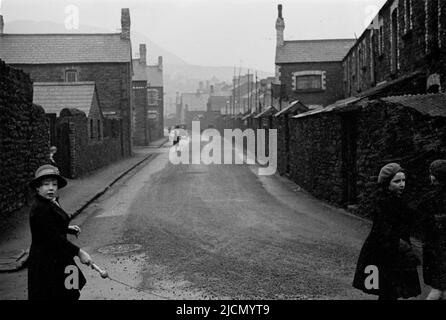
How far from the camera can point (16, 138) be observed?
479 inches

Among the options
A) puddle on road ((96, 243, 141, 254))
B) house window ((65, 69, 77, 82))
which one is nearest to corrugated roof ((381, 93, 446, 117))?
puddle on road ((96, 243, 141, 254))

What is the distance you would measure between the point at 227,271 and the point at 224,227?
3.37 m

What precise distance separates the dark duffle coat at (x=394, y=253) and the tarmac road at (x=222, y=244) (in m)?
1.38

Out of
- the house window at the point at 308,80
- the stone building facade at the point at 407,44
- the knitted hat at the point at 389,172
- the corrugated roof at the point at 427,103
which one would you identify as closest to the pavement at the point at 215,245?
the knitted hat at the point at 389,172

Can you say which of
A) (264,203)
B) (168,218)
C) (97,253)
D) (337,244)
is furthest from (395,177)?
(264,203)

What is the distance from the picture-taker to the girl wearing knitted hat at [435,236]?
16.8 ft

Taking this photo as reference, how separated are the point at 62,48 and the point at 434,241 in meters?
Answer: 39.7

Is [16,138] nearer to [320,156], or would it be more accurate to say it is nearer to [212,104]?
[320,156]

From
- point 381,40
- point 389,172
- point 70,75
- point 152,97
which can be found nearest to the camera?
point 389,172

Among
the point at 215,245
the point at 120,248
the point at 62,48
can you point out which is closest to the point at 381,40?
the point at 215,245

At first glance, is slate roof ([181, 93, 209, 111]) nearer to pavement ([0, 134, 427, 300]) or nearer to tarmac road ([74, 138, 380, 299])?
pavement ([0, 134, 427, 300])

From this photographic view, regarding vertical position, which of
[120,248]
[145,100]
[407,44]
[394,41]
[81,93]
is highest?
[394,41]

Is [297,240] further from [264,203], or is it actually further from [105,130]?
[105,130]

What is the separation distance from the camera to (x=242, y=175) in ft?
72.1
